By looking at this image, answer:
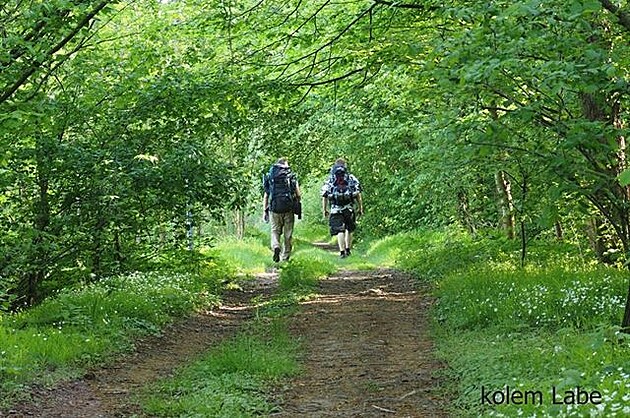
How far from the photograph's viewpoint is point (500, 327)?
775 centimetres

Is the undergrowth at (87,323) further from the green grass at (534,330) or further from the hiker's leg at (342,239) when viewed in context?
the hiker's leg at (342,239)

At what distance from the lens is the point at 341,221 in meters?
17.6

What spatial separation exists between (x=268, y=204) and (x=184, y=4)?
4.86 metres

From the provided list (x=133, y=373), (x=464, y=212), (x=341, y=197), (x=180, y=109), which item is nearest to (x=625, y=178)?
(x=133, y=373)

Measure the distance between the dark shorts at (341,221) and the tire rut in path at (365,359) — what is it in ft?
17.4

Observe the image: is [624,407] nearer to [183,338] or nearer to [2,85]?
[183,338]

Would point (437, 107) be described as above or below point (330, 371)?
above

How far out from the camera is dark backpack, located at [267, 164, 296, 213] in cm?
1562

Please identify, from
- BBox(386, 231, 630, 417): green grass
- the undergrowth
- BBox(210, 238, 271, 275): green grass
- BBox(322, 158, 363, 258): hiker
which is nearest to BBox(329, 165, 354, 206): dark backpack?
BBox(322, 158, 363, 258): hiker

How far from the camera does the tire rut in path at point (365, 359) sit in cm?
583

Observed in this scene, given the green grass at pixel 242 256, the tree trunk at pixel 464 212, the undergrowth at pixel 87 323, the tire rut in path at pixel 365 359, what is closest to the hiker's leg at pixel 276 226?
the green grass at pixel 242 256

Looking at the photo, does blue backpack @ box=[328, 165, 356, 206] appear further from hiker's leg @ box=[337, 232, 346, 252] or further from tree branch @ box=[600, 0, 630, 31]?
tree branch @ box=[600, 0, 630, 31]

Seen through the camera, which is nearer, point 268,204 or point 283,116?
point 283,116

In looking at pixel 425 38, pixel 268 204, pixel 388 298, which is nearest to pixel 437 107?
pixel 425 38
